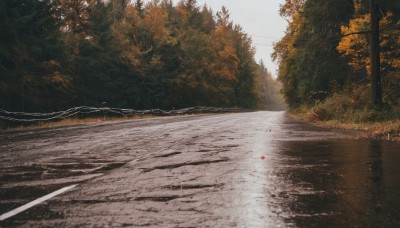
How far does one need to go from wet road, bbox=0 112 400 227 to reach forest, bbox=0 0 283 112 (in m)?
19.9

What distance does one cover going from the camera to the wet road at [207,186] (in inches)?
163

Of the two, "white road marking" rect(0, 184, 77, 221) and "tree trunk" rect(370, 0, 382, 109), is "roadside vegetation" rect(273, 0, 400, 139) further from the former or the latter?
"white road marking" rect(0, 184, 77, 221)

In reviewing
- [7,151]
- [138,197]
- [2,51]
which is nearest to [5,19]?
[2,51]

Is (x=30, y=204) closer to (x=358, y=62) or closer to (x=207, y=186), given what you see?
(x=207, y=186)

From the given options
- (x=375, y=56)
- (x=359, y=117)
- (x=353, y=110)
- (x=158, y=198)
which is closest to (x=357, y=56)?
(x=353, y=110)

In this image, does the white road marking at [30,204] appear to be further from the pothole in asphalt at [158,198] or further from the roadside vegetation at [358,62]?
the roadside vegetation at [358,62]

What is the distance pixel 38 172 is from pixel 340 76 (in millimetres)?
25747

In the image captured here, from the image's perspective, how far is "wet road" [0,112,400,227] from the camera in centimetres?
413

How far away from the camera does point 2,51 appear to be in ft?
87.7

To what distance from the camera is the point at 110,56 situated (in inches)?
1738

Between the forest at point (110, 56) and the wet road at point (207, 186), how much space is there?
65.3ft

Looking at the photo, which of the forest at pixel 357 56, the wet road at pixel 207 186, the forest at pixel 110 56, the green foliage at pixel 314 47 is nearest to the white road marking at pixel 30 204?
the wet road at pixel 207 186

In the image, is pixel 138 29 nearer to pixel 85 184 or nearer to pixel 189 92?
pixel 189 92

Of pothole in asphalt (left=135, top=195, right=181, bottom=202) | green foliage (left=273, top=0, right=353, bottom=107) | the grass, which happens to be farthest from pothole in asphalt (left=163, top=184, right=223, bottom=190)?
green foliage (left=273, top=0, right=353, bottom=107)
